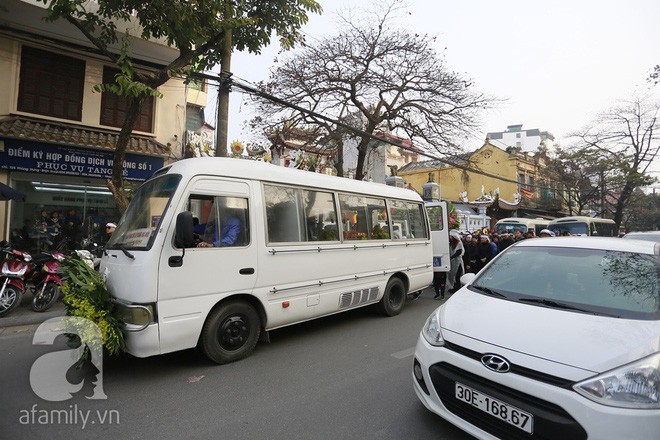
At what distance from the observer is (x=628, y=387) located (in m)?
1.93

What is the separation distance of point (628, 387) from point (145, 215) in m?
4.52

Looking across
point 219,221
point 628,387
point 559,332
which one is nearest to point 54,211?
point 219,221

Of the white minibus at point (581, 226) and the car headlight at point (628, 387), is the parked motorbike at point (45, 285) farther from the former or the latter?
the white minibus at point (581, 226)

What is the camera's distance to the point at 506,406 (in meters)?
2.16

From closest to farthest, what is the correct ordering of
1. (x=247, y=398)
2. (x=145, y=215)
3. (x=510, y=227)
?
(x=247, y=398) → (x=145, y=215) → (x=510, y=227)

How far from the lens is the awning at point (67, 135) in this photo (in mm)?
8781

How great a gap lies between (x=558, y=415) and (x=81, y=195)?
1221 centimetres

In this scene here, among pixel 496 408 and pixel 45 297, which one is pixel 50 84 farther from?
pixel 496 408

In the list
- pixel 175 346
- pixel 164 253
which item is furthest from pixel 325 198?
pixel 175 346

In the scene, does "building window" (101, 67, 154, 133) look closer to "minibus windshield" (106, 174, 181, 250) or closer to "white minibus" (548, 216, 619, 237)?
"minibus windshield" (106, 174, 181, 250)

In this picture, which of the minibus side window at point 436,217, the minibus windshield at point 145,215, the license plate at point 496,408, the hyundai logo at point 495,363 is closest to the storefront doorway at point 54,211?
the minibus windshield at point 145,215

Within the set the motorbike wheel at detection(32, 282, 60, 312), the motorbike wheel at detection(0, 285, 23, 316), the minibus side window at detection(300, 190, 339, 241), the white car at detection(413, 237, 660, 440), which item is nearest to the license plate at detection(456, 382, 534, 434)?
the white car at detection(413, 237, 660, 440)

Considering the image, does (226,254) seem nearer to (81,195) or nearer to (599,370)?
(599,370)

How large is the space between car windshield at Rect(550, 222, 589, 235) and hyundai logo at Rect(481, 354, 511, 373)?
22628 millimetres
